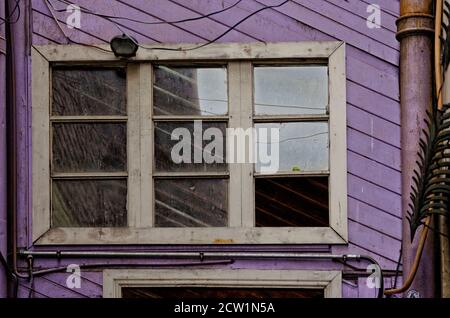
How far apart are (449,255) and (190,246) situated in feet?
6.70

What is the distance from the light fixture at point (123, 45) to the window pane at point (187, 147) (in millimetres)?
627

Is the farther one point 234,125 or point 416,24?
point 234,125

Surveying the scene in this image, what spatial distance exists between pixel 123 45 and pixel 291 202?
1869 mm

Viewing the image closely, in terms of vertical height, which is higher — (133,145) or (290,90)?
(290,90)

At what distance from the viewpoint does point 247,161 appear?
6137 mm

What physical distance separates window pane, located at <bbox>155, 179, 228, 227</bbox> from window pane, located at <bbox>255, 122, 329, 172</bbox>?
40cm

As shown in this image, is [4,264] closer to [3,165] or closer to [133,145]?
[3,165]

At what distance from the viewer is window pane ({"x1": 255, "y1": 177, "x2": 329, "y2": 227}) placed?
19.9 ft

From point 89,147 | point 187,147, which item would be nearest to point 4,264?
point 89,147

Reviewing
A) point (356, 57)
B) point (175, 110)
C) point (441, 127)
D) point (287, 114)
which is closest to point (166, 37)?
point (175, 110)

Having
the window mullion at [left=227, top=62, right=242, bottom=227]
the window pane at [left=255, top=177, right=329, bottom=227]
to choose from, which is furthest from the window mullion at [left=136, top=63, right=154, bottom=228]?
the window pane at [left=255, top=177, right=329, bottom=227]

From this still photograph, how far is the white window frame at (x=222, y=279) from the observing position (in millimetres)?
5965

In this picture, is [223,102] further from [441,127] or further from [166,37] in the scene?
[441,127]

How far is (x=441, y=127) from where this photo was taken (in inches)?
219
